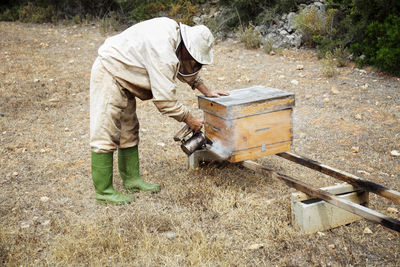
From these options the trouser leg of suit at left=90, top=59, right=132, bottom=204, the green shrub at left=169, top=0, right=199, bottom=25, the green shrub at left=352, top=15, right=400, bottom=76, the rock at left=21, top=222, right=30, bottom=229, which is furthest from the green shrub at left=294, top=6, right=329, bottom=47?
the rock at left=21, top=222, right=30, bottom=229

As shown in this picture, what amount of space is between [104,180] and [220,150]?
3.48ft

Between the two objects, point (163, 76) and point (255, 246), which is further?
point (163, 76)

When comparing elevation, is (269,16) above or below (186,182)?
above

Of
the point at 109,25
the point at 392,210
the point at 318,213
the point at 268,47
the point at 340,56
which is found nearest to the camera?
the point at 318,213

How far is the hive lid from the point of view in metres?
3.47

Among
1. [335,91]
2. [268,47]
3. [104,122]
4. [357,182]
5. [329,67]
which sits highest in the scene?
[104,122]

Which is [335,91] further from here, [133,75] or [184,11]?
[184,11]

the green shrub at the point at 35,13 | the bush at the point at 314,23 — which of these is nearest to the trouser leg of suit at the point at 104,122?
the bush at the point at 314,23

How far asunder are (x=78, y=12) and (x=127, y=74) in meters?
10.4

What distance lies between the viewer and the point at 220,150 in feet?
12.3

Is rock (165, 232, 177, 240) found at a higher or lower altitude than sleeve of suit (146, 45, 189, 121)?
lower

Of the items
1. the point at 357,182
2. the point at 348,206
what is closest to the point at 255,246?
the point at 348,206

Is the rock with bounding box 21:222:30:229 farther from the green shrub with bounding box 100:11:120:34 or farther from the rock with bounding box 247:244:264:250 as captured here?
the green shrub with bounding box 100:11:120:34

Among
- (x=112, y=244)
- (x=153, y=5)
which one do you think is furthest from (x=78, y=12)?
(x=112, y=244)
